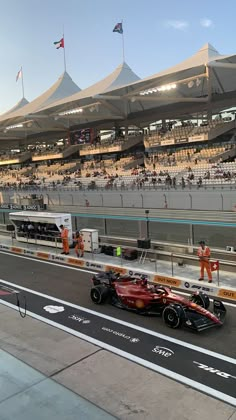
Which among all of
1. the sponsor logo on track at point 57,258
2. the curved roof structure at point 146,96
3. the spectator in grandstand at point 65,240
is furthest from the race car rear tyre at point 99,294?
the curved roof structure at point 146,96

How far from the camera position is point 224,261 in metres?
12.9

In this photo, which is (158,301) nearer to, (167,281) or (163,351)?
(163,351)

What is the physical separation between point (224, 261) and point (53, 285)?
18.6 feet

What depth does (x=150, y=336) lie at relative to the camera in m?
8.42

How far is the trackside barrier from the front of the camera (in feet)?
36.2

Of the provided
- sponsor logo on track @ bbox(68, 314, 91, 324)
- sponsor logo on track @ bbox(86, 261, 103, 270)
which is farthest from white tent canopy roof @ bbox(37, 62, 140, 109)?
sponsor logo on track @ bbox(68, 314, 91, 324)

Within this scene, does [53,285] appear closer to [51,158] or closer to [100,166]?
[100,166]

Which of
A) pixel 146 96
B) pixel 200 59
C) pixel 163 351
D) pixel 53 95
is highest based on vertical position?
pixel 53 95

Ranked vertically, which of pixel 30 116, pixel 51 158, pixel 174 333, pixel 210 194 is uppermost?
pixel 30 116

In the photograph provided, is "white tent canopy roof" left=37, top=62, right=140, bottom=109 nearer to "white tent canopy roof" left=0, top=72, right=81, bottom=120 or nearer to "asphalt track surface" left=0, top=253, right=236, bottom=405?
"white tent canopy roof" left=0, top=72, right=81, bottom=120

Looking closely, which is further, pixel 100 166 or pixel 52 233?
pixel 100 166

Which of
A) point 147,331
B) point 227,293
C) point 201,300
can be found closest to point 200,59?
point 227,293

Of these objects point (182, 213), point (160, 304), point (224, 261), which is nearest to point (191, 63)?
point (182, 213)

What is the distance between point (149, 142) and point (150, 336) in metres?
49.2
